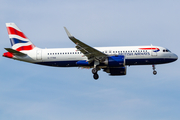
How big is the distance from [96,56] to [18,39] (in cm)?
1420

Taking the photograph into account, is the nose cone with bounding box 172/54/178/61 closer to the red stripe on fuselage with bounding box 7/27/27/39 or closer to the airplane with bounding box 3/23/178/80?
the airplane with bounding box 3/23/178/80

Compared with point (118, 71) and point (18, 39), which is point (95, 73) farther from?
point (18, 39)

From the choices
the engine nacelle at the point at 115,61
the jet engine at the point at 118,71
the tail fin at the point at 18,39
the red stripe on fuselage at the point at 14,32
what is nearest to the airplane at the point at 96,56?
the engine nacelle at the point at 115,61

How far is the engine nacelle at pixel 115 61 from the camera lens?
153ft

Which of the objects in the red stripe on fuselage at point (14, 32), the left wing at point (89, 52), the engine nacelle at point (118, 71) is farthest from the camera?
the red stripe on fuselage at point (14, 32)

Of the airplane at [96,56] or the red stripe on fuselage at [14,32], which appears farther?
the red stripe on fuselage at [14,32]

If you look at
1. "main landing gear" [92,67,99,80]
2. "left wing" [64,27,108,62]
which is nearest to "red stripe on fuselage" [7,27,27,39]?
"left wing" [64,27,108,62]

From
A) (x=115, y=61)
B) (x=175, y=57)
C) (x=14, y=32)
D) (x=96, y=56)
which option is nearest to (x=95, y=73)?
(x=96, y=56)

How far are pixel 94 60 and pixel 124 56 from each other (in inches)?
174

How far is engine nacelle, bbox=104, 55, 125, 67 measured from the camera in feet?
153

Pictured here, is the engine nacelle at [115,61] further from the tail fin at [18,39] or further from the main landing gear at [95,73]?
the tail fin at [18,39]

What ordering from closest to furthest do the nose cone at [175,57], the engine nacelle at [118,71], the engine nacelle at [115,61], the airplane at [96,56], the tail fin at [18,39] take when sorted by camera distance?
the engine nacelle at [115,61] → the airplane at [96,56] → the nose cone at [175,57] → the engine nacelle at [118,71] → the tail fin at [18,39]

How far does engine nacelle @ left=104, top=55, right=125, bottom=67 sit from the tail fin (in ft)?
43.3

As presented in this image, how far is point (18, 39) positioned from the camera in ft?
175
